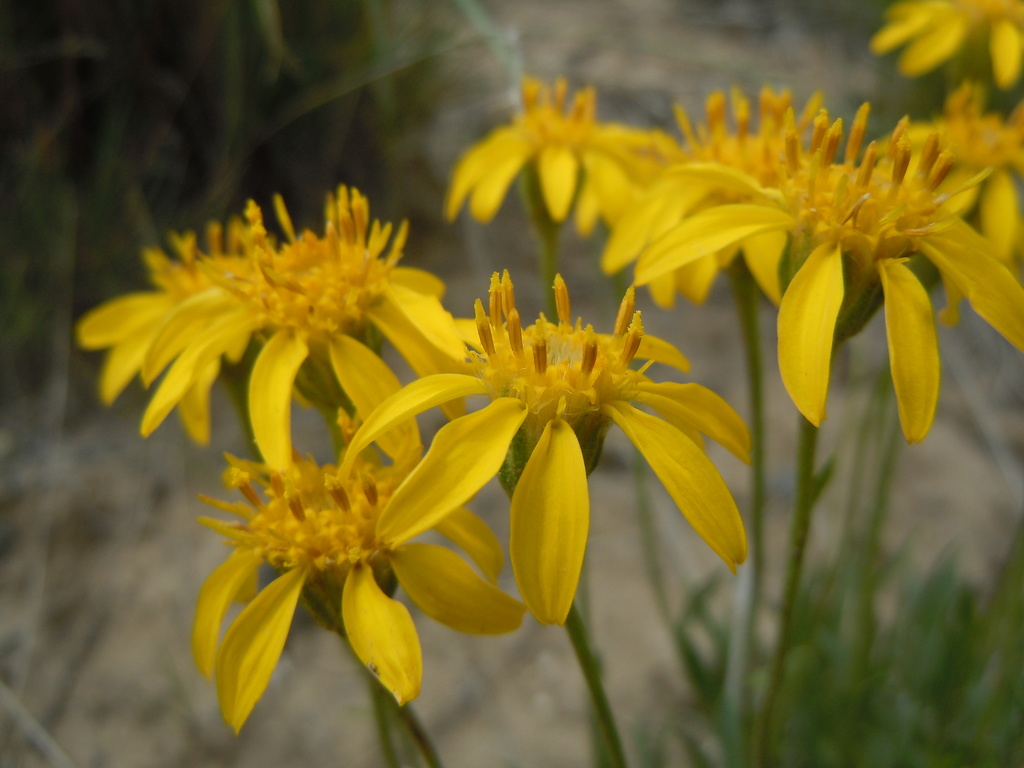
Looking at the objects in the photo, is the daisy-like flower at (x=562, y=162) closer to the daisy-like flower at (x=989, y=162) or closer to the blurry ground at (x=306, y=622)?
the blurry ground at (x=306, y=622)

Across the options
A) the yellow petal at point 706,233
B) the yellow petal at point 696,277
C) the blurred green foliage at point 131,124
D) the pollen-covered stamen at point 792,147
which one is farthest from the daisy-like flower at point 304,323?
the blurred green foliage at point 131,124


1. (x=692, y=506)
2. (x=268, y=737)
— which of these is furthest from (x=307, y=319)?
(x=268, y=737)

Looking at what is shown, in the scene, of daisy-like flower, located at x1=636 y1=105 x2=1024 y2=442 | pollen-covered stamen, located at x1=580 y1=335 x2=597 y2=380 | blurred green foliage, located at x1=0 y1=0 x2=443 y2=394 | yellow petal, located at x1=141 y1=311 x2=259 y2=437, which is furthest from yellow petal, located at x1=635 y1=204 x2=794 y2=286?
blurred green foliage, located at x1=0 y1=0 x2=443 y2=394

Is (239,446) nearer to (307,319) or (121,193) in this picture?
(121,193)

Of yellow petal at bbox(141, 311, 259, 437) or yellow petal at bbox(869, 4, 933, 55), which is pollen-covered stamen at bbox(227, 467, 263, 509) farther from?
yellow petal at bbox(869, 4, 933, 55)

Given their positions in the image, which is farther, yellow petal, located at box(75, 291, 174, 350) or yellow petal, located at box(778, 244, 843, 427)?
yellow petal, located at box(75, 291, 174, 350)
